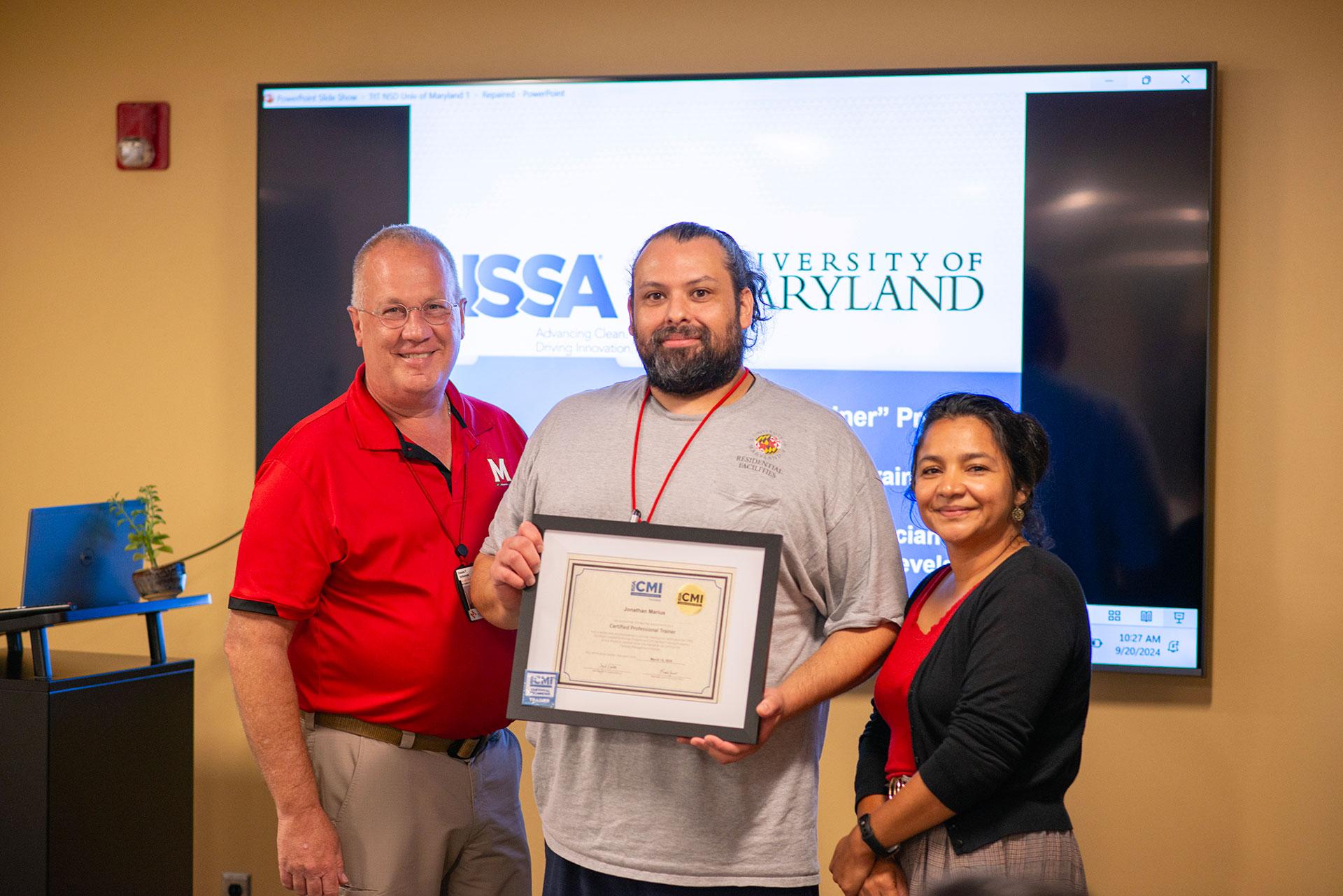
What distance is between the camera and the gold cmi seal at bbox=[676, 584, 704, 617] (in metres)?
1.74

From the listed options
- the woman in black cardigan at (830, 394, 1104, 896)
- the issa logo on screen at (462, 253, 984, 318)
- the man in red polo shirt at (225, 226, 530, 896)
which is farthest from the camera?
the issa logo on screen at (462, 253, 984, 318)

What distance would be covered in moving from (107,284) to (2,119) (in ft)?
2.14

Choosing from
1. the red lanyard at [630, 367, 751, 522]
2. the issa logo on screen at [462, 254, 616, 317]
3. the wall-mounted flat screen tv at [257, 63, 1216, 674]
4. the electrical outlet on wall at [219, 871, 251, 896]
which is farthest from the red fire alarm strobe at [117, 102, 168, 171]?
the red lanyard at [630, 367, 751, 522]

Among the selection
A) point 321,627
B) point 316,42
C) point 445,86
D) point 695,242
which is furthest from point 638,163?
point 321,627

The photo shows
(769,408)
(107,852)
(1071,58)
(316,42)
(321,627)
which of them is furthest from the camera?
(316,42)

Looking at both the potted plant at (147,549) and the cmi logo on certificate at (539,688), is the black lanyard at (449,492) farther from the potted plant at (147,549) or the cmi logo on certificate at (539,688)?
the potted plant at (147,549)

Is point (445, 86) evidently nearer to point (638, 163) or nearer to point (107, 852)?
point (638, 163)

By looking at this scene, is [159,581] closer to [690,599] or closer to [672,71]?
[690,599]

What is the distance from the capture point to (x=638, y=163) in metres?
3.18

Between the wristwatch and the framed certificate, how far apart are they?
1.08 feet

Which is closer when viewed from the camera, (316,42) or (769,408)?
(769,408)

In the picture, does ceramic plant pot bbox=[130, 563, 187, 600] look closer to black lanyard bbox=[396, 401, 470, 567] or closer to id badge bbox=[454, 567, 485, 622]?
black lanyard bbox=[396, 401, 470, 567]

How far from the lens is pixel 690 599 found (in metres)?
1.75

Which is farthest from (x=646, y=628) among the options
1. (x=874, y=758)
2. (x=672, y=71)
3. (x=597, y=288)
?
(x=672, y=71)
